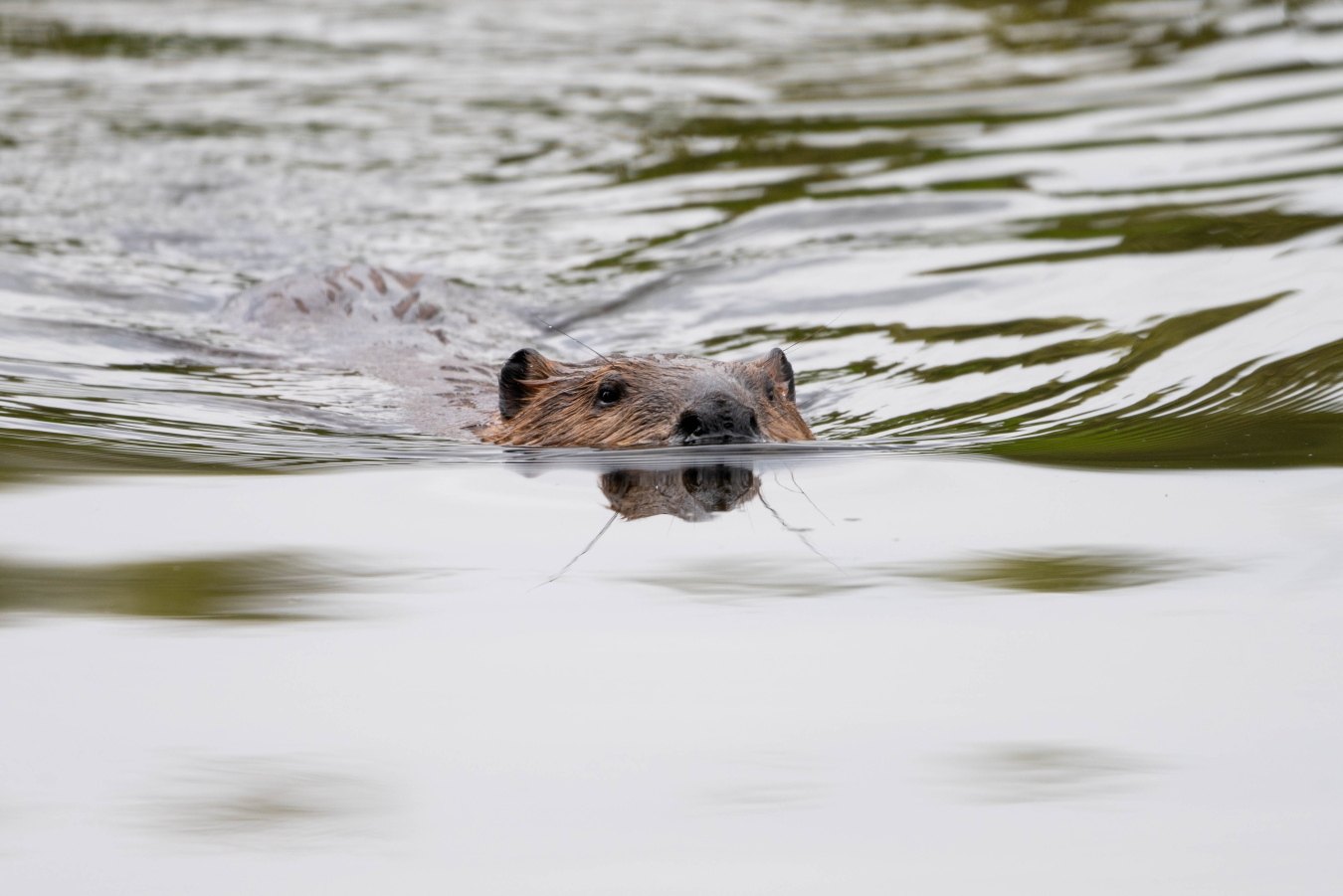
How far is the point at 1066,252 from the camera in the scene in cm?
700

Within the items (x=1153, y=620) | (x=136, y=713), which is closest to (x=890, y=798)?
(x=1153, y=620)

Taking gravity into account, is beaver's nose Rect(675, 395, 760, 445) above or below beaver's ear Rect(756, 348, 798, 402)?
below

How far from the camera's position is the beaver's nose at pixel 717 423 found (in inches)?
155

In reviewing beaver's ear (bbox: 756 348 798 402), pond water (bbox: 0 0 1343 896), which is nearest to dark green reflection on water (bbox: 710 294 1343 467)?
pond water (bbox: 0 0 1343 896)

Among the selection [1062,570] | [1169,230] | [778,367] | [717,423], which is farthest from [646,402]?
[1169,230]

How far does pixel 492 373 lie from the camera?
5.84 metres

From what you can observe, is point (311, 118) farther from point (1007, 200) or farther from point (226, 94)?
point (1007, 200)

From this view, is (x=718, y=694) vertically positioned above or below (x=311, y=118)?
below

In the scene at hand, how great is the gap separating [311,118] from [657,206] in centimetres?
355

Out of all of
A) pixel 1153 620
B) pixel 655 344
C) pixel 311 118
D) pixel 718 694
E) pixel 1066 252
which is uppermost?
pixel 311 118

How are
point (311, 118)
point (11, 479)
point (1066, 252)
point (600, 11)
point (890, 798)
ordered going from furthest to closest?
point (600, 11) → point (311, 118) → point (1066, 252) → point (11, 479) → point (890, 798)

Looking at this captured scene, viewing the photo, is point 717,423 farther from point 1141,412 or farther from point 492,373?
point 492,373

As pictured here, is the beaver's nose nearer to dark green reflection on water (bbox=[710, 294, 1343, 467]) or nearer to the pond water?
the pond water

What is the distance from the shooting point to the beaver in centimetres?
416
